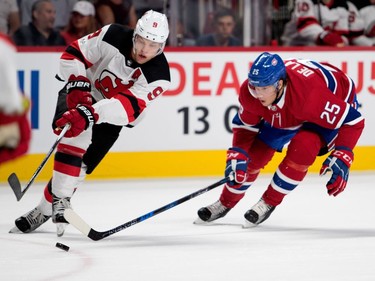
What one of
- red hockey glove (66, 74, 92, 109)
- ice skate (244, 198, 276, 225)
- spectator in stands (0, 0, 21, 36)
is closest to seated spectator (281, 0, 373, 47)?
spectator in stands (0, 0, 21, 36)

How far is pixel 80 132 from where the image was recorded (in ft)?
13.5

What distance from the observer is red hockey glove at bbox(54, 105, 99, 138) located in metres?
4.07

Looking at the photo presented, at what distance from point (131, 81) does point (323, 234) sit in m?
1.09

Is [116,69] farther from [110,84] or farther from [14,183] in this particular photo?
[14,183]

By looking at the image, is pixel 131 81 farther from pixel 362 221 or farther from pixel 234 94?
pixel 234 94

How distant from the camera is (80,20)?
21.9 feet

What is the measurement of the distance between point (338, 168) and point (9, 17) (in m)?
2.93

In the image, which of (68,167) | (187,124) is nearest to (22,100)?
(68,167)

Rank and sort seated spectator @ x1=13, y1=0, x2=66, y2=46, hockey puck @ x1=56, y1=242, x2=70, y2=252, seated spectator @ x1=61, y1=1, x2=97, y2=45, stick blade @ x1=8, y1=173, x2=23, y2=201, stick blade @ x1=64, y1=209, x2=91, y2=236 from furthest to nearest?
seated spectator @ x1=61, y1=1, x2=97, y2=45, seated spectator @ x1=13, y1=0, x2=66, y2=46, stick blade @ x1=8, y1=173, x2=23, y2=201, stick blade @ x1=64, y1=209, x2=91, y2=236, hockey puck @ x1=56, y1=242, x2=70, y2=252

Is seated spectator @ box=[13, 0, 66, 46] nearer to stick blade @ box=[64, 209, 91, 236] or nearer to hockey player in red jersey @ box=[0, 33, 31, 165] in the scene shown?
stick blade @ box=[64, 209, 91, 236]

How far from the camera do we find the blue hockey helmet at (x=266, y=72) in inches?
169

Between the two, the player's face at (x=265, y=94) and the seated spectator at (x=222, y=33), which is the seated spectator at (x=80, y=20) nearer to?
the seated spectator at (x=222, y=33)

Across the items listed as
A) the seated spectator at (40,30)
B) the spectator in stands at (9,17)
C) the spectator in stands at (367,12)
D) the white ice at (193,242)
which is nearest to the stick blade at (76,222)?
the white ice at (193,242)

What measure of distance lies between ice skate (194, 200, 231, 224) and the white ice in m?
0.05
